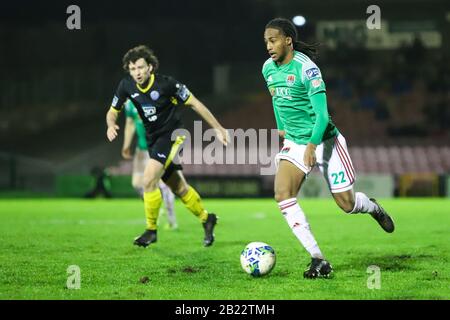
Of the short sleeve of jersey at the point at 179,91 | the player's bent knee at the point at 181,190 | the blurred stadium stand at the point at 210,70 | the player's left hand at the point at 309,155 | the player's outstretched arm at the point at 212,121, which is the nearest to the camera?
the player's left hand at the point at 309,155

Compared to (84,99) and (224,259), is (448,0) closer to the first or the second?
(84,99)

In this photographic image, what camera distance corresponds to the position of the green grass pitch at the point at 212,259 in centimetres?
564

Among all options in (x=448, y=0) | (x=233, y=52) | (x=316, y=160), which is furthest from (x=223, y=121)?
(x=316, y=160)

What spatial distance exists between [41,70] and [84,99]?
212cm

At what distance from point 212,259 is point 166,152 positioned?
1592mm

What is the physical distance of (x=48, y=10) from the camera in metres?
28.8

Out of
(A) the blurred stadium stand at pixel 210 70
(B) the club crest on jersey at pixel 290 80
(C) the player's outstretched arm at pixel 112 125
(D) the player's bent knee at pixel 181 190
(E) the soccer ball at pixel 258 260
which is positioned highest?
(A) the blurred stadium stand at pixel 210 70

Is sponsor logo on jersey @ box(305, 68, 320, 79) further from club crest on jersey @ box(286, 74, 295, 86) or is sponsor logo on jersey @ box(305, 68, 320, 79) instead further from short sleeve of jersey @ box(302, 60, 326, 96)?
club crest on jersey @ box(286, 74, 295, 86)

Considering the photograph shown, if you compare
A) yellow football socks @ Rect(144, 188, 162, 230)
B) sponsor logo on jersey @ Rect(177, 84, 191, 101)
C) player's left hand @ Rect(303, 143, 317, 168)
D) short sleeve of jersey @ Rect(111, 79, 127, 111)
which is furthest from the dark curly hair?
player's left hand @ Rect(303, 143, 317, 168)

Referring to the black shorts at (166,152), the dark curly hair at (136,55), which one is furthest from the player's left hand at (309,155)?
the dark curly hair at (136,55)

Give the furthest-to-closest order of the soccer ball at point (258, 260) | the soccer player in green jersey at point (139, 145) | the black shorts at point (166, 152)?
the soccer player in green jersey at point (139, 145) → the black shorts at point (166, 152) → the soccer ball at point (258, 260)

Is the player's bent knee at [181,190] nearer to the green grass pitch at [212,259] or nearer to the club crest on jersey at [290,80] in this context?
the green grass pitch at [212,259]

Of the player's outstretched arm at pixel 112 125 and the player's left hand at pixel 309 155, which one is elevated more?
the player's outstretched arm at pixel 112 125

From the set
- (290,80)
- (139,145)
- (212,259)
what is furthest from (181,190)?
(139,145)
